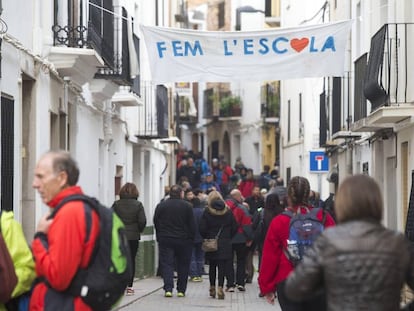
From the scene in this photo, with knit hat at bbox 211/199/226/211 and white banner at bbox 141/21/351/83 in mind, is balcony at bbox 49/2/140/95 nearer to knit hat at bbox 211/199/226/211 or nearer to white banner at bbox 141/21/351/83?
white banner at bbox 141/21/351/83

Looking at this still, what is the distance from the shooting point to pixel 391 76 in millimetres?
18734

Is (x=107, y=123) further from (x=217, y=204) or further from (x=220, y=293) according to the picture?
(x=220, y=293)

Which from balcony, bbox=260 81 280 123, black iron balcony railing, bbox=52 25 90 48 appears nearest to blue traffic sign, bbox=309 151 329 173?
black iron balcony railing, bbox=52 25 90 48

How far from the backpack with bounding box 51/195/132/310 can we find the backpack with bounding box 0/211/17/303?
57cm

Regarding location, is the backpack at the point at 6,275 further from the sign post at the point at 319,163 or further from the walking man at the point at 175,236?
the sign post at the point at 319,163

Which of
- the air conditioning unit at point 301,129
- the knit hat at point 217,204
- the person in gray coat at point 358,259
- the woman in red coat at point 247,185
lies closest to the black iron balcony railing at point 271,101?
the air conditioning unit at point 301,129

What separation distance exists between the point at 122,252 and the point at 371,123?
41.5 ft

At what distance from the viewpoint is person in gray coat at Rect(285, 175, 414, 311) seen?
20.5 feet

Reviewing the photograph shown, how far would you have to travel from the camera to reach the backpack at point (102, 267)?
6754 mm

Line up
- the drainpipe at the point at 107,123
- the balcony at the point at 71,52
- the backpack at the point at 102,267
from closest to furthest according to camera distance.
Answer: the backpack at the point at 102,267 < the balcony at the point at 71,52 < the drainpipe at the point at 107,123

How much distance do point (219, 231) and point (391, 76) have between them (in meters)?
3.71

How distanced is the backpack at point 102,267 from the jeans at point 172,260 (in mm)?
11941

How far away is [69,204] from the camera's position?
6711 mm

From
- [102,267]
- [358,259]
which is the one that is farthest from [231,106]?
[358,259]
